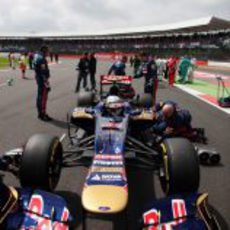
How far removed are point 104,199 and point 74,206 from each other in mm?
1274

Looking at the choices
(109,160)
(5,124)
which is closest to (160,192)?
(109,160)

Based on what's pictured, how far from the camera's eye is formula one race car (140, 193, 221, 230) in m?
3.73

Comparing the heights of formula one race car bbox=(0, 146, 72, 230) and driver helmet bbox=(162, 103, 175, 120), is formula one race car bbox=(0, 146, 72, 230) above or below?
below

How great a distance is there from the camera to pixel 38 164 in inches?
184

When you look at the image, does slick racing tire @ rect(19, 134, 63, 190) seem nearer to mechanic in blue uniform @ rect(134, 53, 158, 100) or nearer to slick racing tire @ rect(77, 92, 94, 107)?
slick racing tire @ rect(77, 92, 94, 107)

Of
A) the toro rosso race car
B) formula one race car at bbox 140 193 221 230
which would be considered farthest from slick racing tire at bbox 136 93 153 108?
formula one race car at bbox 140 193 221 230

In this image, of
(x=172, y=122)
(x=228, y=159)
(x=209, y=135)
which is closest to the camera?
(x=228, y=159)

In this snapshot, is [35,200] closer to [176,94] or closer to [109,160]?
[109,160]

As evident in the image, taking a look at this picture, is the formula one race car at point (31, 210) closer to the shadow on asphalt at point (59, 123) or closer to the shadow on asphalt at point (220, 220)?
the shadow on asphalt at point (220, 220)

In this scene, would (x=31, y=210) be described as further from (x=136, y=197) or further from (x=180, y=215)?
(x=136, y=197)

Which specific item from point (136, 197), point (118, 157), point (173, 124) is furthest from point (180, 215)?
point (173, 124)

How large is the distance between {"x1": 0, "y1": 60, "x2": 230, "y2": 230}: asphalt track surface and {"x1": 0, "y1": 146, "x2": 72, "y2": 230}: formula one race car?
604 millimetres

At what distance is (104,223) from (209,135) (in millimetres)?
5085

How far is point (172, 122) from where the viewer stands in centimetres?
798
